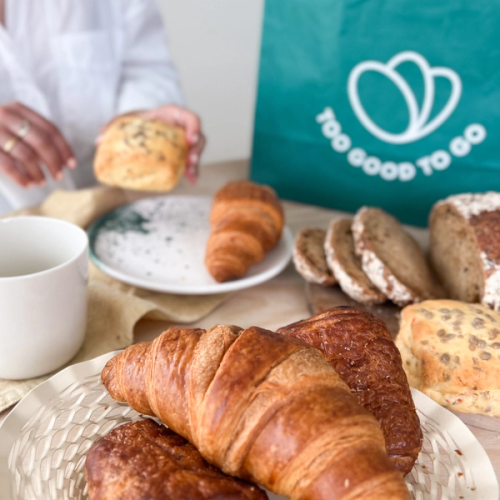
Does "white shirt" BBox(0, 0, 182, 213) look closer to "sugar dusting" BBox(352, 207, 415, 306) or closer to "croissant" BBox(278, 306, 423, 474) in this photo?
"sugar dusting" BBox(352, 207, 415, 306)

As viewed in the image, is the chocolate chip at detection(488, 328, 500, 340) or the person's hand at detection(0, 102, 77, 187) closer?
the chocolate chip at detection(488, 328, 500, 340)

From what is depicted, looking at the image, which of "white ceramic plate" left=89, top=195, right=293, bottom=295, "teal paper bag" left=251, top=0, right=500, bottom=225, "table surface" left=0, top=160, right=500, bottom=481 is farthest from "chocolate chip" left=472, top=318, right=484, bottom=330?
"teal paper bag" left=251, top=0, right=500, bottom=225

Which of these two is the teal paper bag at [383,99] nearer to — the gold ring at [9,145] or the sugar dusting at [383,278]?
the sugar dusting at [383,278]

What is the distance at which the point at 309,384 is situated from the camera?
23.8 inches

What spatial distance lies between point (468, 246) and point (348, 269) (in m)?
0.30

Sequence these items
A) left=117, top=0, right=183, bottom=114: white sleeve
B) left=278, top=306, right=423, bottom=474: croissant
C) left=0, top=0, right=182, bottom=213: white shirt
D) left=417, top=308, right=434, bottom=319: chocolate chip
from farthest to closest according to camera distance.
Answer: left=117, top=0, right=183, bottom=114: white sleeve
left=0, top=0, right=182, bottom=213: white shirt
left=417, top=308, right=434, bottom=319: chocolate chip
left=278, top=306, right=423, bottom=474: croissant

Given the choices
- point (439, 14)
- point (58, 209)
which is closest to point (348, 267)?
point (439, 14)

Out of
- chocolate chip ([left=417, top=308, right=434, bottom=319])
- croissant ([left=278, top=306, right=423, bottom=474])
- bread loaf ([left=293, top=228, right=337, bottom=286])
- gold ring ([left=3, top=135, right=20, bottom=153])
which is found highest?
gold ring ([left=3, top=135, right=20, bottom=153])

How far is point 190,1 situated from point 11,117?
136 cm

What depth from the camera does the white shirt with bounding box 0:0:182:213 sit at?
72.6 inches

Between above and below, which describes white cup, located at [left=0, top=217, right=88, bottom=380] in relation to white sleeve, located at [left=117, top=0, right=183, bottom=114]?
below

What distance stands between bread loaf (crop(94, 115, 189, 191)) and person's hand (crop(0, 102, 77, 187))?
0.64ft

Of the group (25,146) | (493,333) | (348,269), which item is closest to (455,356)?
(493,333)

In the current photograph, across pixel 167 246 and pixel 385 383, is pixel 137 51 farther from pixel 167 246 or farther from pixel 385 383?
pixel 385 383
